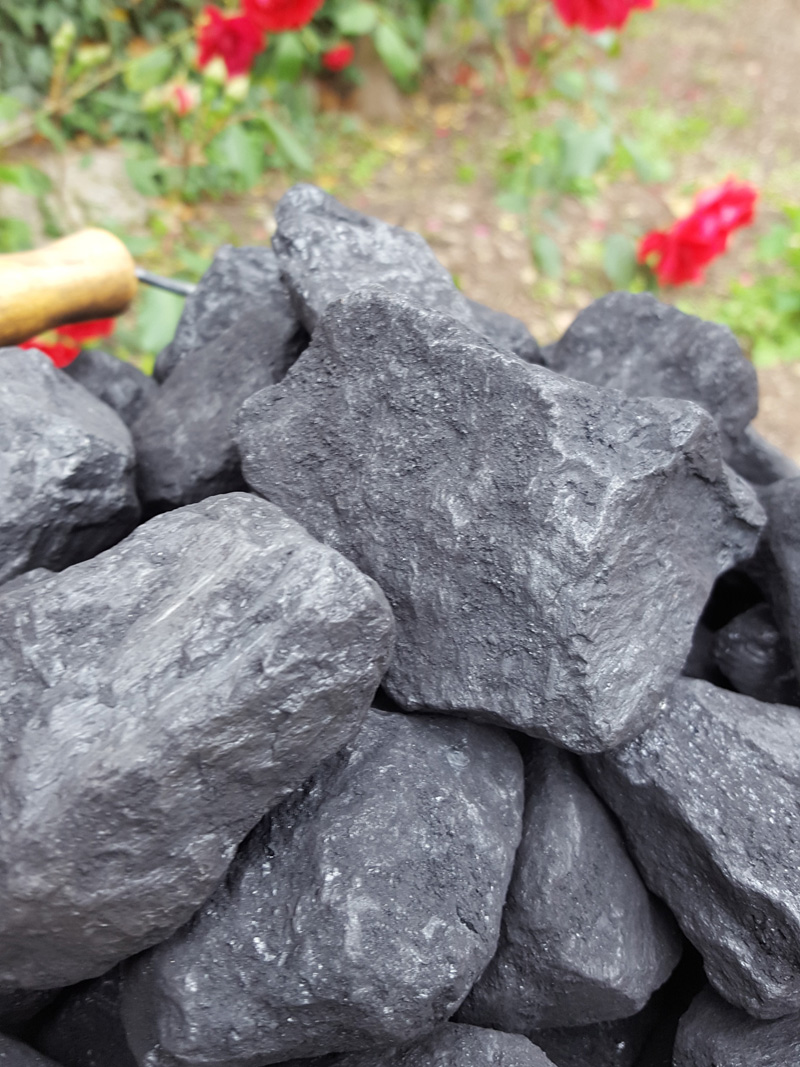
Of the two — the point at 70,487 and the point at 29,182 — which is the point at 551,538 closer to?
the point at 70,487

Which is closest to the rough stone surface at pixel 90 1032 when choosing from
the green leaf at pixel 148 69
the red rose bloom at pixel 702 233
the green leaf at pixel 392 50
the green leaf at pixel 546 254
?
the red rose bloom at pixel 702 233

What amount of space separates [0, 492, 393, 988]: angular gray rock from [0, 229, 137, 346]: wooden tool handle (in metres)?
0.57

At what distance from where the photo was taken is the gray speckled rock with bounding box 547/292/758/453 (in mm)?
1277

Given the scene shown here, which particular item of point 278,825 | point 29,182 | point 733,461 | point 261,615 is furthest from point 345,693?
point 29,182

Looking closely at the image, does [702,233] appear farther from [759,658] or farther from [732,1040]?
[732,1040]

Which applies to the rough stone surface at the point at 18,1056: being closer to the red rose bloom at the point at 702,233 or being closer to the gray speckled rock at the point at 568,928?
the gray speckled rock at the point at 568,928

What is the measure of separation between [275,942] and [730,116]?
452 cm

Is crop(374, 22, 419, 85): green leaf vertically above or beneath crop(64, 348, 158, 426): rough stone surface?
above

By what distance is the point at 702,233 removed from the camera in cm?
253

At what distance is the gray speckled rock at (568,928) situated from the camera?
3.35 feet

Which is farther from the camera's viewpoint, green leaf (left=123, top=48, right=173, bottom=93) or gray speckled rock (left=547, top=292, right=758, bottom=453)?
green leaf (left=123, top=48, right=173, bottom=93)

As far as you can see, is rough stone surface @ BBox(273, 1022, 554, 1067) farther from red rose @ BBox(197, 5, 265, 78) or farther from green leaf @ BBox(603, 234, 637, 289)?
green leaf @ BBox(603, 234, 637, 289)

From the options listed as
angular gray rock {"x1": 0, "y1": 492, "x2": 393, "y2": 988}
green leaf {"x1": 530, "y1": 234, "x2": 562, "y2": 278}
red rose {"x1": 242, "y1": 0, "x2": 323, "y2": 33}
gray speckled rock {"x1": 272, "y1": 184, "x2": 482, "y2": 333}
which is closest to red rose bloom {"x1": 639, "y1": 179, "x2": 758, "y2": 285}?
green leaf {"x1": 530, "y1": 234, "x2": 562, "y2": 278}

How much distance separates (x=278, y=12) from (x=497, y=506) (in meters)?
1.79
